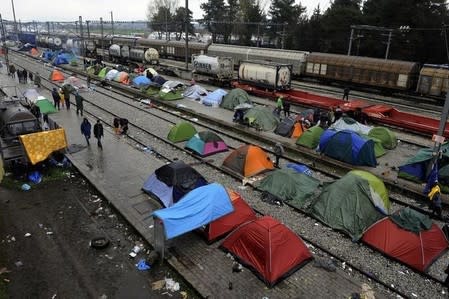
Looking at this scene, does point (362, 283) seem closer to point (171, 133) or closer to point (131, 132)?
point (171, 133)

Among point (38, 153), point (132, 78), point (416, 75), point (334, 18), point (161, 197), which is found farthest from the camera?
point (334, 18)

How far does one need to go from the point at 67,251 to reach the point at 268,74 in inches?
1046

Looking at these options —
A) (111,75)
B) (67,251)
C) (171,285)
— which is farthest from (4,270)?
(111,75)

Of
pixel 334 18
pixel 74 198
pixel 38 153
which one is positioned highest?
pixel 334 18

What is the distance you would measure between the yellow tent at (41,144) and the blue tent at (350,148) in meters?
13.0

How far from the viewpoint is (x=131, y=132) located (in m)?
22.9

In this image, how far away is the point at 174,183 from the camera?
1316 cm

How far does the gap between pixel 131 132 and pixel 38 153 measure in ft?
24.7

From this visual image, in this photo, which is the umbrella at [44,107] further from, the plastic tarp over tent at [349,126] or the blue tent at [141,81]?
the plastic tarp over tent at [349,126]

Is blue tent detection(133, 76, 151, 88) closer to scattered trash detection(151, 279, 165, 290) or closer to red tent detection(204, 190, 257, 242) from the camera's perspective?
red tent detection(204, 190, 257, 242)

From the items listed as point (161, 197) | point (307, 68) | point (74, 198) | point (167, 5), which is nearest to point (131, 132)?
point (74, 198)

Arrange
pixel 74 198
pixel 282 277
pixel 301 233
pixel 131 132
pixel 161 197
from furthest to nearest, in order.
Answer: pixel 131 132 < pixel 74 198 < pixel 161 197 < pixel 301 233 < pixel 282 277

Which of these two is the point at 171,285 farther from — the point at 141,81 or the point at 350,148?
the point at 141,81

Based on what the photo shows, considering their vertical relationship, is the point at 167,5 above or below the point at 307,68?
above
